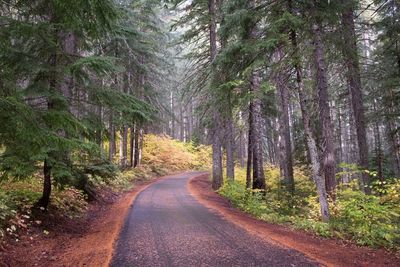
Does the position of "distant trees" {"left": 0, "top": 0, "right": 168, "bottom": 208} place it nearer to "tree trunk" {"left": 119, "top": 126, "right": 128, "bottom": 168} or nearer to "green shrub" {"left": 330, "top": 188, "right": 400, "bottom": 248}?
"green shrub" {"left": 330, "top": 188, "right": 400, "bottom": 248}

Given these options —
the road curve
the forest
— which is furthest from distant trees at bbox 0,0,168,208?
the road curve

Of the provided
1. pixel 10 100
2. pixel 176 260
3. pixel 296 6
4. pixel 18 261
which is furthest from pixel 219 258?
pixel 296 6

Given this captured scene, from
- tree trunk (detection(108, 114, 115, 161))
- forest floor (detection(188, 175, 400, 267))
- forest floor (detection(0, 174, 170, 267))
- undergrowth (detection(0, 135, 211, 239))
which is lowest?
forest floor (detection(188, 175, 400, 267))

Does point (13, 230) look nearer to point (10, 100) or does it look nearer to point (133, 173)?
point (10, 100)

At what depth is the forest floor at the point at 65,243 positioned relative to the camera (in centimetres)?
599

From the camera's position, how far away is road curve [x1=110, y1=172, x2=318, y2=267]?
572 cm

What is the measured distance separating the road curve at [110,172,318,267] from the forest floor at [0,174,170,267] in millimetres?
356

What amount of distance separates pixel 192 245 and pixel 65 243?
2942mm

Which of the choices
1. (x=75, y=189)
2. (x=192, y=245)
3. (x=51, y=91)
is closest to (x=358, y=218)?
(x=192, y=245)

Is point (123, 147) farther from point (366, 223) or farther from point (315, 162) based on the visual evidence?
→ point (366, 223)

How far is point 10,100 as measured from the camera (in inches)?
186

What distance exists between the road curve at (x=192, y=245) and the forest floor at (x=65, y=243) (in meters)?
0.36

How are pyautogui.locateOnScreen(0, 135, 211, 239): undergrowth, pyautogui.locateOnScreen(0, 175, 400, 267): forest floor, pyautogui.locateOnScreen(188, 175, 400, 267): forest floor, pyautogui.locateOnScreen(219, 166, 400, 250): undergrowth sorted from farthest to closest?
pyautogui.locateOnScreen(0, 135, 211, 239): undergrowth
pyautogui.locateOnScreen(219, 166, 400, 250): undergrowth
pyautogui.locateOnScreen(0, 175, 400, 267): forest floor
pyautogui.locateOnScreen(188, 175, 400, 267): forest floor

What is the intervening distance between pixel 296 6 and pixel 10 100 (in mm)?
8545
